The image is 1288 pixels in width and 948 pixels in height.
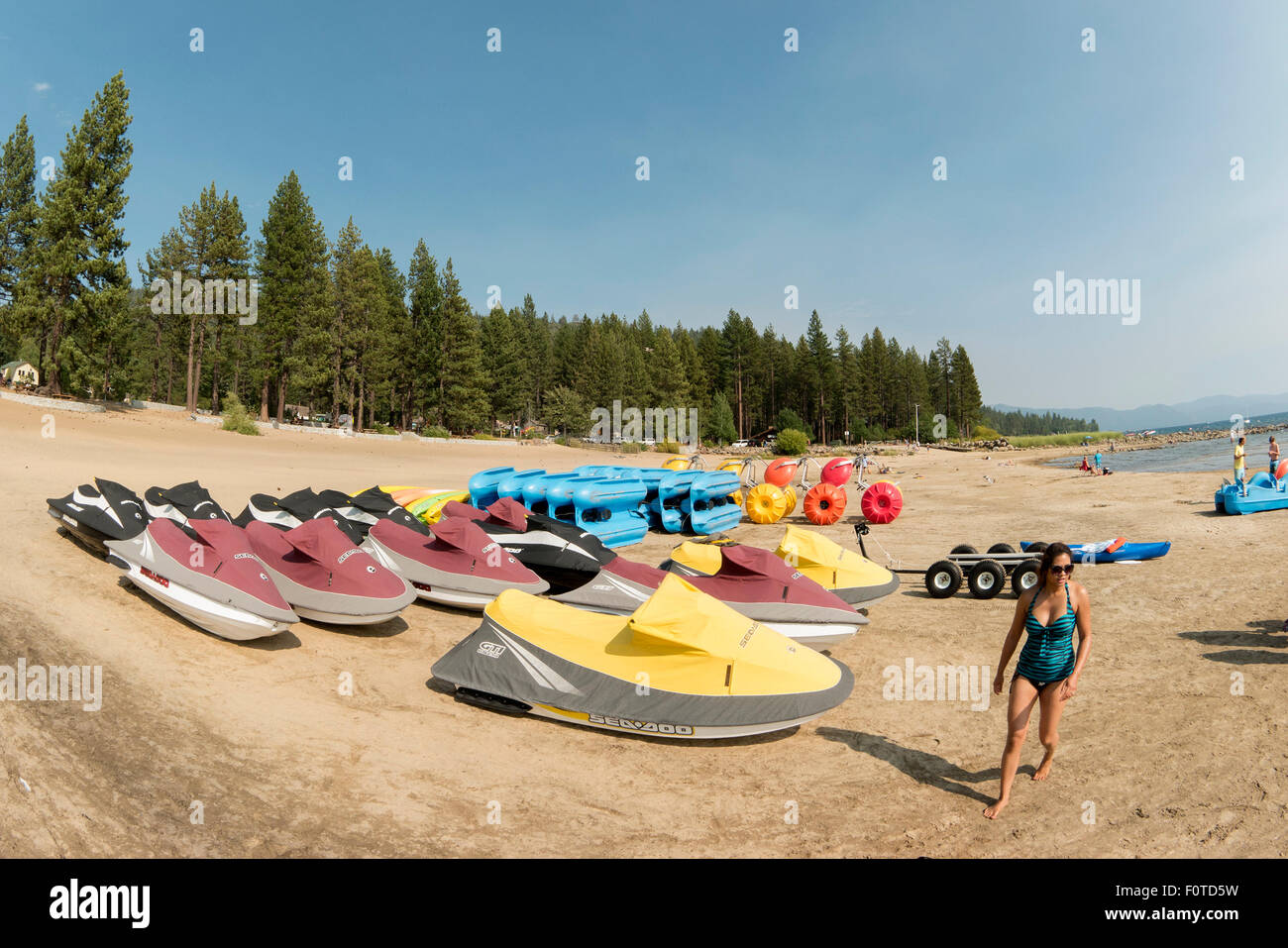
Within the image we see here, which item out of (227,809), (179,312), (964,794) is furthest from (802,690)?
(179,312)

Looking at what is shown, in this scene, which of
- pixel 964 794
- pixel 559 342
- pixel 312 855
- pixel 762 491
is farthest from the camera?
pixel 559 342

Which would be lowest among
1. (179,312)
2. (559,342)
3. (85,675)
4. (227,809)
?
(227,809)

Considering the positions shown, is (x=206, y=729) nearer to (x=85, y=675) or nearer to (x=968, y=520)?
(x=85, y=675)

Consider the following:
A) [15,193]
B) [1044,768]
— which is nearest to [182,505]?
[1044,768]

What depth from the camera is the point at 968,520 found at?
876 inches

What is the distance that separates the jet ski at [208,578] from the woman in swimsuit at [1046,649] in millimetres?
7991

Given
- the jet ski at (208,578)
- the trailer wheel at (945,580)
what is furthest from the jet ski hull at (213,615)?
the trailer wheel at (945,580)

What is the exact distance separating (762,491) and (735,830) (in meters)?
16.9

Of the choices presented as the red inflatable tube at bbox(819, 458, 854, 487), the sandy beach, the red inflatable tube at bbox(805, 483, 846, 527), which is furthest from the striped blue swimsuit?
the red inflatable tube at bbox(819, 458, 854, 487)

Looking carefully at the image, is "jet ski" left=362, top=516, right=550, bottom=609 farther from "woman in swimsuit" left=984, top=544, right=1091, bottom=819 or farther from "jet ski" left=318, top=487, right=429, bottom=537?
"woman in swimsuit" left=984, top=544, right=1091, bottom=819

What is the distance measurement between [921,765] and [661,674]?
2.72 metres

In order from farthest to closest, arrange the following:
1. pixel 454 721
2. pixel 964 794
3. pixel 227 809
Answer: pixel 454 721
pixel 964 794
pixel 227 809

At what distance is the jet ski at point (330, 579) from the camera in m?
8.70

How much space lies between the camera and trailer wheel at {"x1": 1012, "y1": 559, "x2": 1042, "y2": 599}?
37.4ft
